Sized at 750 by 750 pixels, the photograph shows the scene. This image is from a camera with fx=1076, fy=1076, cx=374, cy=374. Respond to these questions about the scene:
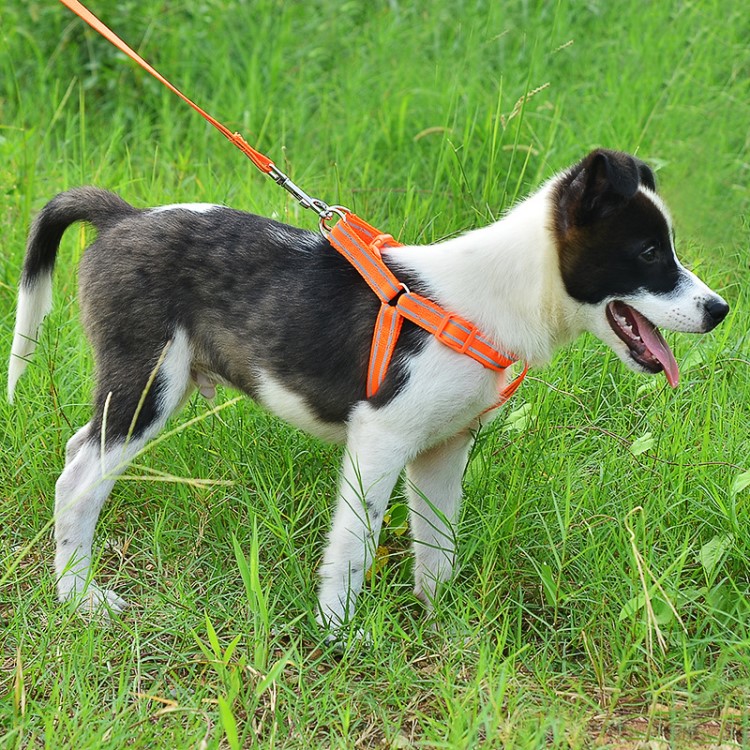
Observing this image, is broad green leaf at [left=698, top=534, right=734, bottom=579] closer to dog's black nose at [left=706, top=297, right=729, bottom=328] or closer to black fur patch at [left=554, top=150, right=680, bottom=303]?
dog's black nose at [left=706, top=297, right=729, bottom=328]

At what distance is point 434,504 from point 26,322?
1.49 m

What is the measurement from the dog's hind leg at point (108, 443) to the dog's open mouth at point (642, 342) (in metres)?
1.34

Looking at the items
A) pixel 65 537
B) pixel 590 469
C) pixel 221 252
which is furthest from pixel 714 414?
pixel 65 537

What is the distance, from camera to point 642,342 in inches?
123

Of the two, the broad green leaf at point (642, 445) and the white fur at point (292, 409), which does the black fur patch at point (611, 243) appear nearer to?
the broad green leaf at point (642, 445)

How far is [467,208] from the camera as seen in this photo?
4.79 m

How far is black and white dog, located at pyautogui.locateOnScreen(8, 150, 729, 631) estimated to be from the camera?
307 cm

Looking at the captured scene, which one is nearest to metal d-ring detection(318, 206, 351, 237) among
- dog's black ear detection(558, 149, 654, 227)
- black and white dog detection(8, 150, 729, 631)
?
black and white dog detection(8, 150, 729, 631)

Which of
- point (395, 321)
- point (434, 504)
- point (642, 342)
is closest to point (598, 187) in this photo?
point (642, 342)

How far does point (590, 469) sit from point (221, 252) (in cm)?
149

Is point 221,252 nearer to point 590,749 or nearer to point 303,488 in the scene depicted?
point 303,488

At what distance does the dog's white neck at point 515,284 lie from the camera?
123 inches

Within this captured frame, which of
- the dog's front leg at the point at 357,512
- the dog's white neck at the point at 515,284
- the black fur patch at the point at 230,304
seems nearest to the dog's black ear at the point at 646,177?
the dog's white neck at the point at 515,284

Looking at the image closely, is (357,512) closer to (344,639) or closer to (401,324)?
(344,639)
